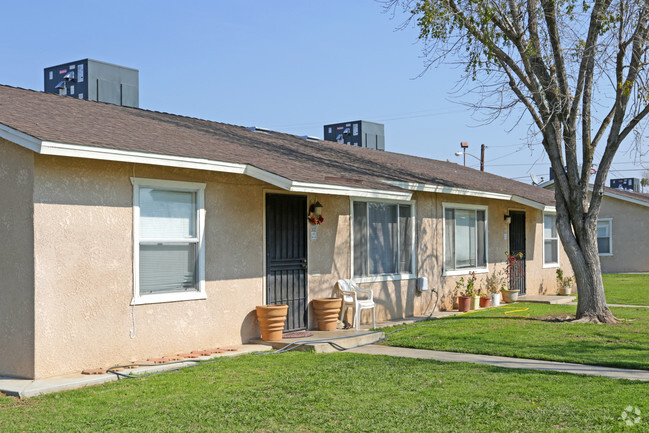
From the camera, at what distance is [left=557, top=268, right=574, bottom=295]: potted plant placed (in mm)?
19484

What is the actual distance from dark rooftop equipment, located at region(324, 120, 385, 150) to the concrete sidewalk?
1233 cm


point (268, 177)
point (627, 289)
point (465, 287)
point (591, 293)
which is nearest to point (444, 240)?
point (465, 287)

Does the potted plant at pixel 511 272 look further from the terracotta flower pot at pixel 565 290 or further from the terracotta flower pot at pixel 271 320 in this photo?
the terracotta flower pot at pixel 271 320

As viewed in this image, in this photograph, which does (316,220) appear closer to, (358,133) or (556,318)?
(556,318)

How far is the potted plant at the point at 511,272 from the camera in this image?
1684cm

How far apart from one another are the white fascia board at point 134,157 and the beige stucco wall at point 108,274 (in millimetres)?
423

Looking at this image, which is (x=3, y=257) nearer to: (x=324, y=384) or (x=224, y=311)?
(x=224, y=311)

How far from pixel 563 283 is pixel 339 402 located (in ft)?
47.9

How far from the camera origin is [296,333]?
1091cm

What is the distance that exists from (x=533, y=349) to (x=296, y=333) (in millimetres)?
3604

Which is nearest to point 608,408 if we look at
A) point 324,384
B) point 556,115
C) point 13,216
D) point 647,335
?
point 324,384

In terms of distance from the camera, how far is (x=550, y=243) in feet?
65.7

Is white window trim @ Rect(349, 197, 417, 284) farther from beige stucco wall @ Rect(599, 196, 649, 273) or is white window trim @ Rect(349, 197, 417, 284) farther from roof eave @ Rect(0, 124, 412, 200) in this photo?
beige stucco wall @ Rect(599, 196, 649, 273)

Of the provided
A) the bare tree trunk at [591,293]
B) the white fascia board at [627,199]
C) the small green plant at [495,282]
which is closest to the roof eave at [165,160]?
the bare tree trunk at [591,293]
